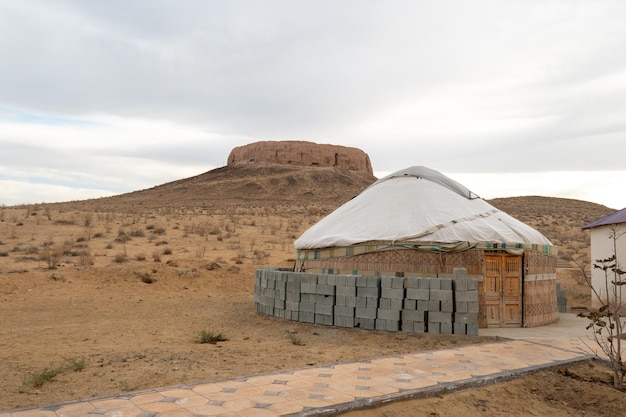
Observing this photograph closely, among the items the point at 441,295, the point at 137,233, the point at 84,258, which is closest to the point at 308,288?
the point at 441,295

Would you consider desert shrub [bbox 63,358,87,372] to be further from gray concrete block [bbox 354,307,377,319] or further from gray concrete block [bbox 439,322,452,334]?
gray concrete block [bbox 439,322,452,334]

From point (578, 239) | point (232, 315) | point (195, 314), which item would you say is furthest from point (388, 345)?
point (578, 239)

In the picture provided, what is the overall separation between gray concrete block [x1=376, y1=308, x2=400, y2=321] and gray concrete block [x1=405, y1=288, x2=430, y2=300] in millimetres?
291

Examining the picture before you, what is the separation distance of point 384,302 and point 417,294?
509 mm

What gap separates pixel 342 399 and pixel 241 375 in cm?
125

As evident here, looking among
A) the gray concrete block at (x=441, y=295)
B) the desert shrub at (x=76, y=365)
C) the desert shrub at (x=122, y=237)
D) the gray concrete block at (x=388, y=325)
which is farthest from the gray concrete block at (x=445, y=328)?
the desert shrub at (x=122, y=237)

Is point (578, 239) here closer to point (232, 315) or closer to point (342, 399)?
point (232, 315)

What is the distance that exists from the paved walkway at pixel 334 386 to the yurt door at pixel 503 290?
149 cm

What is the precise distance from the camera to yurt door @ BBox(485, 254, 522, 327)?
8195mm

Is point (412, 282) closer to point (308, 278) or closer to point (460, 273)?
point (460, 273)

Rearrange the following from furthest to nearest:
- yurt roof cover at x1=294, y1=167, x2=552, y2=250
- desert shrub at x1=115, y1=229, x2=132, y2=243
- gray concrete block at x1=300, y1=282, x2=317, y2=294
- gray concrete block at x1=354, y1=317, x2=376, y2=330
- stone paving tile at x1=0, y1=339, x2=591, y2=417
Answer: desert shrub at x1=115, y1=229, x2=132, y2=243, gray concrete block at x1=300, y1=282, x2=317, y2=294, yurt roof cover at x1=294, y1=167, x2=552, y2=250, gray concrete block at x1=354, y1=317, x2=376, y2=330, stone paving tile at x1=0, y1=339, x2=591, y2=417

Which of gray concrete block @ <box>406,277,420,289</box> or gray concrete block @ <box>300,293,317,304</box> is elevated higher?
gray concrete block @ <box>406,277,420,289</box>

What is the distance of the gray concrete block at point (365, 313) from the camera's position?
780cm

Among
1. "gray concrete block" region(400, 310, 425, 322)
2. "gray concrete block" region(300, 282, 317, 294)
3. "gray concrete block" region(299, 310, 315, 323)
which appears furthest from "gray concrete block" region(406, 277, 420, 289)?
"gray concrete block" region(299, 310, 315, 323)
